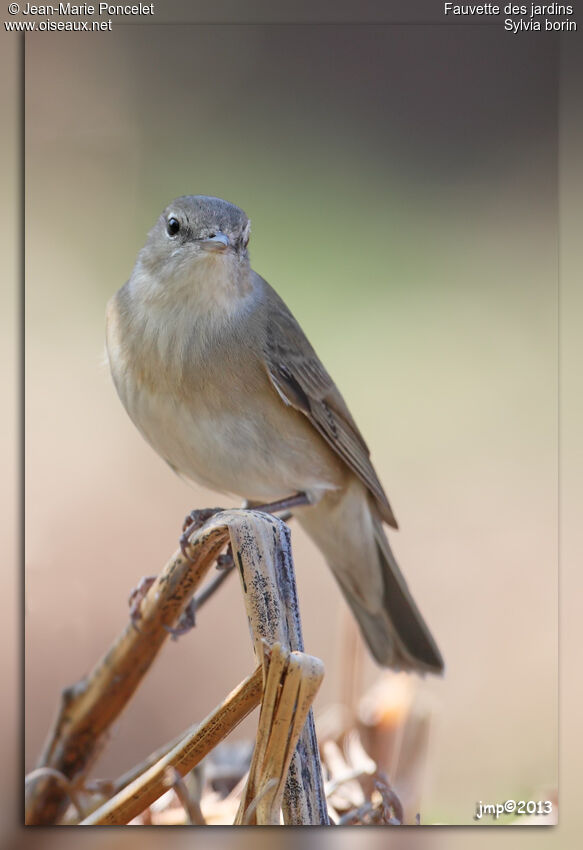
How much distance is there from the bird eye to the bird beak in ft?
0.31

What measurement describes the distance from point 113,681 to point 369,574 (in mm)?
664

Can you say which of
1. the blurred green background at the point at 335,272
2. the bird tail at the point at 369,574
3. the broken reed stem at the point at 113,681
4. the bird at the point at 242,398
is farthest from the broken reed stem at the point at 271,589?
the bird tail at the point at 369,574

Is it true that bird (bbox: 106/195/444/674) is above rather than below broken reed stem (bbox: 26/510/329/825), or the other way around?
above

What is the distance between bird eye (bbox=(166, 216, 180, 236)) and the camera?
6.09 ft

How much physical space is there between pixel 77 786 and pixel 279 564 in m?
0.70

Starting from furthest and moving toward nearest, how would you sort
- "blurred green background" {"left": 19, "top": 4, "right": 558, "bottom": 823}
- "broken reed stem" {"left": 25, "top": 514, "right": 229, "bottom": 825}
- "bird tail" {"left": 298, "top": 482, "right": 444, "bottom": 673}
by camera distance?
"bird tail" {"left": 298, "top": 482, "right": 444, "bottom": 673}, "blurred green background" {"left": 19, "top": 4, "right": 558, "bottom": 823}, "broken reed stem" {"left": 25, "top": 514, "right": 229, "bottom": 825}

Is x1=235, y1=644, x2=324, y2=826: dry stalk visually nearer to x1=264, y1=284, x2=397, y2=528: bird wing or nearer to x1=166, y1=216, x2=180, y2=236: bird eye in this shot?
x1=264, y1=284, x2=397, y2=528: bird wing

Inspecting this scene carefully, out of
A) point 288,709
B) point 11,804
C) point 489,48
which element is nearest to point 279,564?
point 288,709

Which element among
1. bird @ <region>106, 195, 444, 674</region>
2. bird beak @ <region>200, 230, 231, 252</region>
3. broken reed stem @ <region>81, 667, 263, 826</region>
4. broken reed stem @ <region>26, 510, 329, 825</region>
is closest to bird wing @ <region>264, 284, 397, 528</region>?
bird @ <region>106, 195, 444, 674</region>

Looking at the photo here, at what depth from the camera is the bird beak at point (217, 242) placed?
178cm

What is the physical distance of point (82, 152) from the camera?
199 cm

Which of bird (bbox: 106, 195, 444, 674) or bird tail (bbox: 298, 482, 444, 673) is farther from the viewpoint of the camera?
bird tail (bbox: 298, 482, 444, 673)

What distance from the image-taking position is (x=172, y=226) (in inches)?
73.7

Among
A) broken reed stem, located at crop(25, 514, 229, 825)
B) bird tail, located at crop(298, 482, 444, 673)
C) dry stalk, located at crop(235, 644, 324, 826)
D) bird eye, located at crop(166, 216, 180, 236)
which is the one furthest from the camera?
bird tail, located at crop(298, 482, 444, 673)
